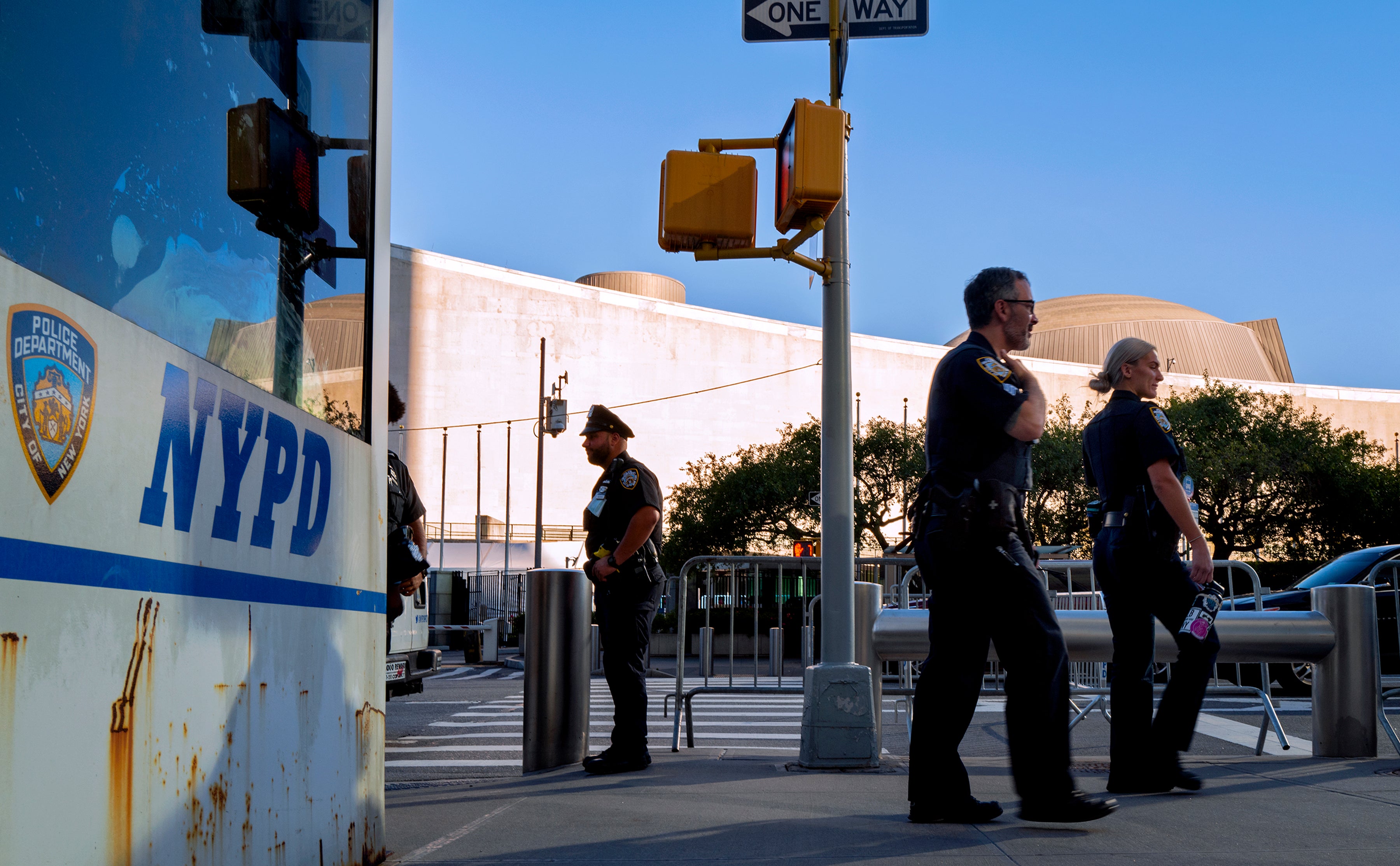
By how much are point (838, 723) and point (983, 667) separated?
71.2 inches

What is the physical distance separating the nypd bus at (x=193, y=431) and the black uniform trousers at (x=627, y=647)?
2249mm

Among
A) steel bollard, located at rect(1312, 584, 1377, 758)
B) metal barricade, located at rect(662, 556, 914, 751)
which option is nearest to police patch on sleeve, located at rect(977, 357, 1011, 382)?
metal barricade, located at rect(662, 556, 914, 751)

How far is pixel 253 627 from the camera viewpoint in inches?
113

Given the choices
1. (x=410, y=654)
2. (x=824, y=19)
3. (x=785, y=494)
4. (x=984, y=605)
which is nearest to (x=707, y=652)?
(x=410, y=654)

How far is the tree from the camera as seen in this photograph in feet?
139

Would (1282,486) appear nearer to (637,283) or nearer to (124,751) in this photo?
(124,751)

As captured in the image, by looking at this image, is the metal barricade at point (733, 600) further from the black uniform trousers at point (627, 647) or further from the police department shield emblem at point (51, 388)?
the police department shield emblem at point (51, 388)

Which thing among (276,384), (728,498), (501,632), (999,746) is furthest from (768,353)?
(276,384)

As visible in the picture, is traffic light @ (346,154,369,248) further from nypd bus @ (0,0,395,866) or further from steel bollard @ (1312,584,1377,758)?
steel bollard @ (1312,584,1377,758)

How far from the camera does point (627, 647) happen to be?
237 inches

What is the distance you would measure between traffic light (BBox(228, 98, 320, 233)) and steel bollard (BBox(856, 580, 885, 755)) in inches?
158

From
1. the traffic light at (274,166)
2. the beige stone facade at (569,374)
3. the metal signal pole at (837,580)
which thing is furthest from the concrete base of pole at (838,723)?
the beige stone facade at (569,374)

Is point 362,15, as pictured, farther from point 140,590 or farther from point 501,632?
point 501,632

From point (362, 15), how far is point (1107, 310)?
410 ft
